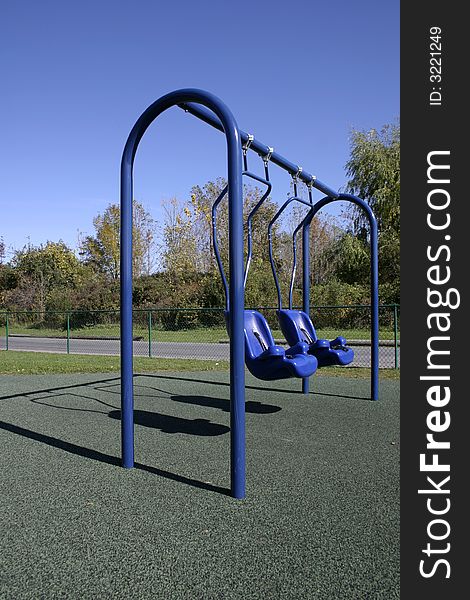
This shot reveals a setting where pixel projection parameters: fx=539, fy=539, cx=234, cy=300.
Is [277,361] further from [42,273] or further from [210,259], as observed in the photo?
[42,273]

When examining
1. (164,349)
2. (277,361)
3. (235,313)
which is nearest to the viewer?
(235,313)

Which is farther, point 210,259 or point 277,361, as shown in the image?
point 210,259

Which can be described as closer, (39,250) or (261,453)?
(261,453)

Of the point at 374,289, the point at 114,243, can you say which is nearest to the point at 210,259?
the point at 114,243

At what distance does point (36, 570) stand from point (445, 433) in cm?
228

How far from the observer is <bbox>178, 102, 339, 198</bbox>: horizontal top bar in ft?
12.8

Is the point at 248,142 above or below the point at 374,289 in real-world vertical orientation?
above

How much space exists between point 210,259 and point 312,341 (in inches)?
842

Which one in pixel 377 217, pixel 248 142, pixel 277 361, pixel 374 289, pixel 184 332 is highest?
pixel 377 217

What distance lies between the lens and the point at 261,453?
13.6 feet

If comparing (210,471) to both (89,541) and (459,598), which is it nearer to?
(89,541)

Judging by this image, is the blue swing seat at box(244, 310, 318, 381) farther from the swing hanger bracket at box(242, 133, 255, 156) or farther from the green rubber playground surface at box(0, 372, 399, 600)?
the swing hanger bracket at box(242, 133, 255, 156)

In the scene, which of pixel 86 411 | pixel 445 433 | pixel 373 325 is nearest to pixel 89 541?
pixel 445 433

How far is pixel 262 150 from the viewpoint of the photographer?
4.77 metres
